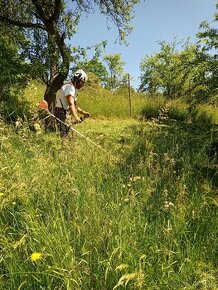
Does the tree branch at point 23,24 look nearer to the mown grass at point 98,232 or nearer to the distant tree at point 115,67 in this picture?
the mown grass at point 98,232

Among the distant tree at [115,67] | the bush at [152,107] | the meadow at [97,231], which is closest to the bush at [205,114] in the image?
the bush at [152,107]

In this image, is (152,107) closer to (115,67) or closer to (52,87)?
(52,87)

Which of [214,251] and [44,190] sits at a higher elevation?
[44,190]

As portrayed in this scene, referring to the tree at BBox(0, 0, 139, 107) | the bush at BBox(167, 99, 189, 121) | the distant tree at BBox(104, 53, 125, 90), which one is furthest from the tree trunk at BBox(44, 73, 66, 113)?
the distant tree at BBox(104, 53, 125, 90)

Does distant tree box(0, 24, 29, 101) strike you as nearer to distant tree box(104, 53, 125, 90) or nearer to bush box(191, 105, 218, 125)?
bush box(191, 105, 218, 125)

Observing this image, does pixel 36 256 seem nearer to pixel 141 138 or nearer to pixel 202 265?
pixel 202 265

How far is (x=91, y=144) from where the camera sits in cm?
421

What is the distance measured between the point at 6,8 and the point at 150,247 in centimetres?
1123

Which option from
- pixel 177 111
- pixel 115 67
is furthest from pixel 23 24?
pixel 115 67

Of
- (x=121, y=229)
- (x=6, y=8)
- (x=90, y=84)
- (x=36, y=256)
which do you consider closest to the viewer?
(x=36, y=256)

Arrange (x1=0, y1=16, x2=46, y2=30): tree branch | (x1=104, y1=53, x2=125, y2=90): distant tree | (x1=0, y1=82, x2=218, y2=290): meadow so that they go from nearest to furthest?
(x1=0, y1=82, x2=218, y2=290): meadow
(x1=0, y1=16, x2=46, y2=30): tree branch
(x1=104, y1=53, x2=125, y2=90): distant tree

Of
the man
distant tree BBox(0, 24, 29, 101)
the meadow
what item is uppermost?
distant tree BBox(0, 24, 29, 101)

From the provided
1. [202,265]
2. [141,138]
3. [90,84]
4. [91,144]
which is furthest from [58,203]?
[90,84]

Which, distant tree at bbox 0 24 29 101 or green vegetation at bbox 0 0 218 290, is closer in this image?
green vegetation at bbox 0 0 218 290
